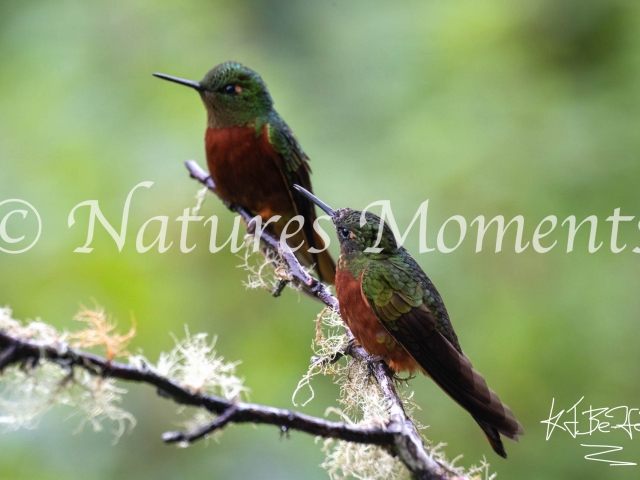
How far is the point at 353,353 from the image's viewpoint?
240 centimetres

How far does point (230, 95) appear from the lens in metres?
3.47

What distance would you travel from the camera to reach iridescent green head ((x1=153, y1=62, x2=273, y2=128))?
3.47 meters

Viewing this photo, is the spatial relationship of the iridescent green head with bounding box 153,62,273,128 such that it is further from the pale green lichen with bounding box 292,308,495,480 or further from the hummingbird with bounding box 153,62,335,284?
the pale green lichen with bounding box 292,308,495,480

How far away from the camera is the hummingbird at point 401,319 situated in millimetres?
1966

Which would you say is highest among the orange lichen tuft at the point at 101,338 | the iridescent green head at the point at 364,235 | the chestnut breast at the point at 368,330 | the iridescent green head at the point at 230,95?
the iridescent green head at the point at 230,95

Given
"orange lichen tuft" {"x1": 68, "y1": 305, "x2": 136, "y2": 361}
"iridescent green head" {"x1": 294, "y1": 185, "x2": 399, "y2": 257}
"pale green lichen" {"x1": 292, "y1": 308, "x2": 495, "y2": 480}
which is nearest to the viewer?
"orange lichen tuft" {"x1": 68, "y1": 305, "x2": 136, "y2": 361}

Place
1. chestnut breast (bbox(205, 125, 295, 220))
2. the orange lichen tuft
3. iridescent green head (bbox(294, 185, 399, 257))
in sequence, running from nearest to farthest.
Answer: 1. the orange lichen tuft
2. iridescent green head (bbox(294, 185, 399, 257))
3. chestnut breast (bbox(205, 125, 295, 220))

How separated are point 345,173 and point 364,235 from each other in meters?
2.14
